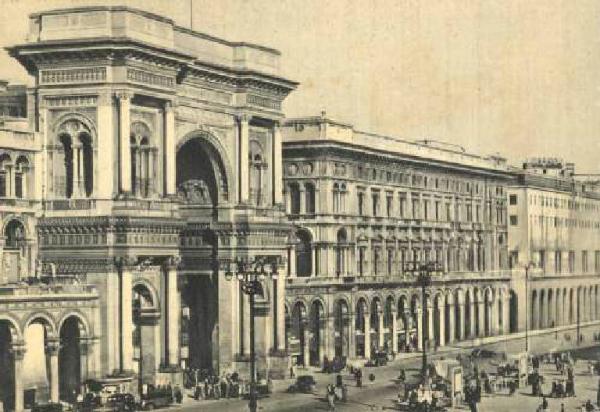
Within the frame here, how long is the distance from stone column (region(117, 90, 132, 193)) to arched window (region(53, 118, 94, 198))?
4.33ft

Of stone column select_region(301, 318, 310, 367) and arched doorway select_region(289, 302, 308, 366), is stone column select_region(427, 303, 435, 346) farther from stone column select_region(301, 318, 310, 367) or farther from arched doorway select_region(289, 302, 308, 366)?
stone column select_region(301, 318, 310, 367)

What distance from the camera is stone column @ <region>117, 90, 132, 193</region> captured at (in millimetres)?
58906

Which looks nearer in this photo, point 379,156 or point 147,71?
point 147,71

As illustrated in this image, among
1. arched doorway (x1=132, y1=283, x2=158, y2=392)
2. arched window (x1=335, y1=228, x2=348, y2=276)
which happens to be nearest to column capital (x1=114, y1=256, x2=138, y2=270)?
arched doorway (x1=132, y1=283, x2=158, y2=392)

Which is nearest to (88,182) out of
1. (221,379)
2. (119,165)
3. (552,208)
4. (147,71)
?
(119,165)

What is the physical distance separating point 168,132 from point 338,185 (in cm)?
2585

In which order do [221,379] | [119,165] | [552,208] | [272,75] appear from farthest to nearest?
[552,208]
[272,75]
[221,379]
[119,165]

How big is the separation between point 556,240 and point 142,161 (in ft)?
258

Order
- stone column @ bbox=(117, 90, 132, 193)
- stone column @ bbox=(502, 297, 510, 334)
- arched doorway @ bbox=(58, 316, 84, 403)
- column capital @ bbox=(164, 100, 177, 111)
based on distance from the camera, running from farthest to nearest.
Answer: stone column @ bbox=(502, 297, 510, 334)
column capital @ bbox=(164, 100, 177, 111)
arched doorway @ bbox=(58, 316, 84, 403)
stone column @ bbox=(117, 90, 132, 193)

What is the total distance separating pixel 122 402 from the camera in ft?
182

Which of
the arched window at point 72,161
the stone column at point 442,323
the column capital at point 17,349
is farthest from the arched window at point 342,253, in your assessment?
the column capital at point 17,349

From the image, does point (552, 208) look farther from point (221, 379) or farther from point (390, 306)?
point (221, 379)

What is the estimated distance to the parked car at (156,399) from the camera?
57.3m

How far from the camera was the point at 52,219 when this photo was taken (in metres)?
59.7
